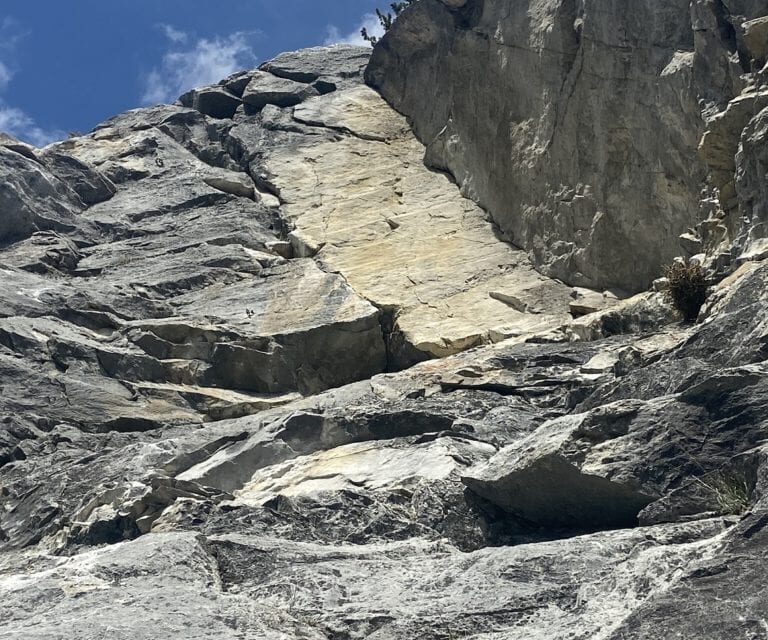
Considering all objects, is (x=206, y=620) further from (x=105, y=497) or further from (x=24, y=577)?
(x=105, y=497)

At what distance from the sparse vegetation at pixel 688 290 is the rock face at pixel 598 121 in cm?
109

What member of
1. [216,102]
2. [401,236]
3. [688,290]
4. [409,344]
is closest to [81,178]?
[216,102]

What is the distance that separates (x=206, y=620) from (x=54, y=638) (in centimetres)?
105

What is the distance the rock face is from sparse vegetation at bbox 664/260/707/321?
1.09m

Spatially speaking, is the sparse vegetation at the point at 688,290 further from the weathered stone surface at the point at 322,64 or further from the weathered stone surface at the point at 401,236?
the weathered stone surface at the point at 322,64

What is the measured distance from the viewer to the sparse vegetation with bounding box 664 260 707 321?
1683 cm

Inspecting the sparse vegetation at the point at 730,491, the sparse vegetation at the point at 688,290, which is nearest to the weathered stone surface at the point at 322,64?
the sparse vegetation at the point at 688,290

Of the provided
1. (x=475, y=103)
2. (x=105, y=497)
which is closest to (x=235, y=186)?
(x=475, y=103)

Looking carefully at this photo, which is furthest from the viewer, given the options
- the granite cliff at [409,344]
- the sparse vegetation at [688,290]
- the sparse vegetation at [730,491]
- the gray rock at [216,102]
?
the gray rock at [216,102]

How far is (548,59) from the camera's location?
78.1 feet

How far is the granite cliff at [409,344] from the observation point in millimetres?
8750

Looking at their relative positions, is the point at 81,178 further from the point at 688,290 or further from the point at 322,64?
the point at 688,290

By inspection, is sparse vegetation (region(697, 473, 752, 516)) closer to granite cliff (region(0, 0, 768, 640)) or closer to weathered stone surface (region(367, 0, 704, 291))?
granite cliff (region(0, 0, 768, 640))

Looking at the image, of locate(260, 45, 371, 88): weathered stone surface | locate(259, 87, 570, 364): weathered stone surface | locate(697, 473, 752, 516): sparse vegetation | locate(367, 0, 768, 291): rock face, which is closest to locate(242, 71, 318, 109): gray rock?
locate(260, 45, 371, 88): weathered stone surface
